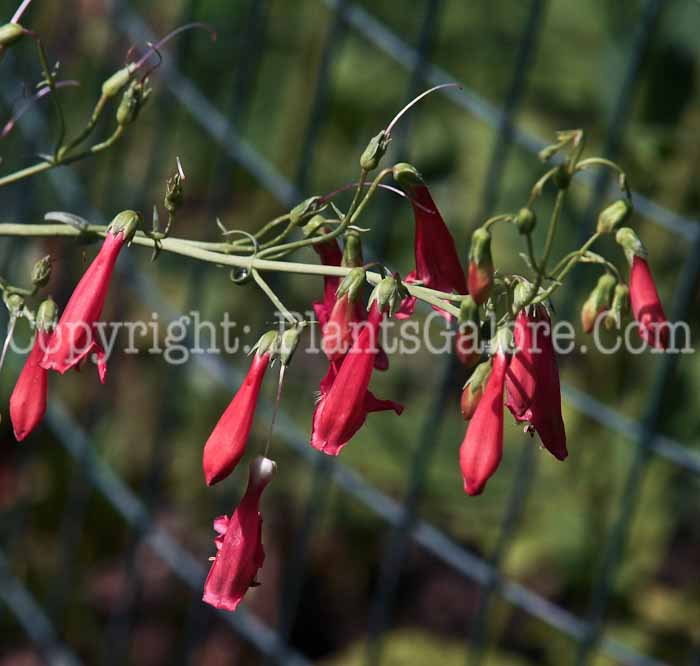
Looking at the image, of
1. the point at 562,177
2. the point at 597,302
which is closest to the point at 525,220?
the point at 562,177

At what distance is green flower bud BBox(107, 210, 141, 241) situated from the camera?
103 centimetres

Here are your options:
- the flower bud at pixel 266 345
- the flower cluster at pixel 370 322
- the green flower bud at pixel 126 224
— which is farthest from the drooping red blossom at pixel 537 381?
the green flower bud at pixel 126 224

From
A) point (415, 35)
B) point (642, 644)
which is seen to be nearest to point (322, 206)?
point (642, 644)

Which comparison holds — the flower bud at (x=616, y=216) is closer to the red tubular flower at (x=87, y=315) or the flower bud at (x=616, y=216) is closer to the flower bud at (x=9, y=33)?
the red tubular flower at (x=87, y=315)

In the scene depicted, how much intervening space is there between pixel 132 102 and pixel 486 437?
1.45 feet

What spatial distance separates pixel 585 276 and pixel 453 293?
54.9 inches

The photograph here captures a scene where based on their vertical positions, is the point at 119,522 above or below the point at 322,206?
below

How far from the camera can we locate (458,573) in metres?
3.00

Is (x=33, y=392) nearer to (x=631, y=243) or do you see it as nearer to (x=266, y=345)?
(x=266, y=345)

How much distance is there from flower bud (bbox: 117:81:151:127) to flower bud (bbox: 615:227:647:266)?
0.44 metres

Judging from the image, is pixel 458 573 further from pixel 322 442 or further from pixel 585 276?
pixel 322 442

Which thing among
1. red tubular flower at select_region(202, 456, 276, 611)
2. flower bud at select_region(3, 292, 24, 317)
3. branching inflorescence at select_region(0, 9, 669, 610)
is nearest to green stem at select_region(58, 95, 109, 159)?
branching inflorescence at select_region(0, 9, 669, 610)

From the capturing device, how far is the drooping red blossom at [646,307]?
1.03 meters

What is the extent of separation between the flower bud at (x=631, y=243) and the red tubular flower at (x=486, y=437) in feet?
0.65
